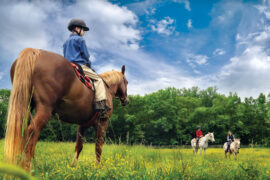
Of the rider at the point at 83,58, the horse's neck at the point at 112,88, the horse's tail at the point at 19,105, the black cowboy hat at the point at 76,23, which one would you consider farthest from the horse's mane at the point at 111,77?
the horse's tail at the point at 19,105

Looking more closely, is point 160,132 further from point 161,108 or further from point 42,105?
point 42,105

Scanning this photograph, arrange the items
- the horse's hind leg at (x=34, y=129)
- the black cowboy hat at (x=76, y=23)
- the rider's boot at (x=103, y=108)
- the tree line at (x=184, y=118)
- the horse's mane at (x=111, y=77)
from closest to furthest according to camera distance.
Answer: the horse's hind leg at (x=34, y=129) → the rider's boot at (x=103, y=108) → the black cowboy hat at (x=76, y=23) → the horse's mane at (x=111, y=77) → the tree line at (x=184, y=118)

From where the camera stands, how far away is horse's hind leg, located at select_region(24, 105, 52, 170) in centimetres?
274

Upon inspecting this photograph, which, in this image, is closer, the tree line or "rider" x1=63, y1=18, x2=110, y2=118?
"rider" x1=63, y1=18, x2=110, y2=118

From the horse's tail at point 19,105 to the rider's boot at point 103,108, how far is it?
4.90 feet

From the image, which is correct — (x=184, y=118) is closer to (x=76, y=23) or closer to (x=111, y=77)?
(x=111, y=77)

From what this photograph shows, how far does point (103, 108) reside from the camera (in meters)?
4.18

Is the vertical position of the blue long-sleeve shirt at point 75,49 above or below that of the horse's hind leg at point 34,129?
above

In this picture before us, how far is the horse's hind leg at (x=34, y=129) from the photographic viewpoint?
274cm

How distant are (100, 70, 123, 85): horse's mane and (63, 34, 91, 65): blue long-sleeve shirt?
0.90 meters

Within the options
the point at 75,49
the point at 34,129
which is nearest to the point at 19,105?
the point at 34,129

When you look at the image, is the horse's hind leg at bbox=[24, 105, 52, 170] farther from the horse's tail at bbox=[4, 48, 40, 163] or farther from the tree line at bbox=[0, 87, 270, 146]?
the tree line at bbox=[0, 87, 270, 146]

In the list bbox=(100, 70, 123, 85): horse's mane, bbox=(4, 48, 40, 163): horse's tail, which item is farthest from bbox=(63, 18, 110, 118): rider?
bbox=(4, 48, 40, 163): horse's tail

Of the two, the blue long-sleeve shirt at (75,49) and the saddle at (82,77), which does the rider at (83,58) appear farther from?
the saddle at (82,77)
